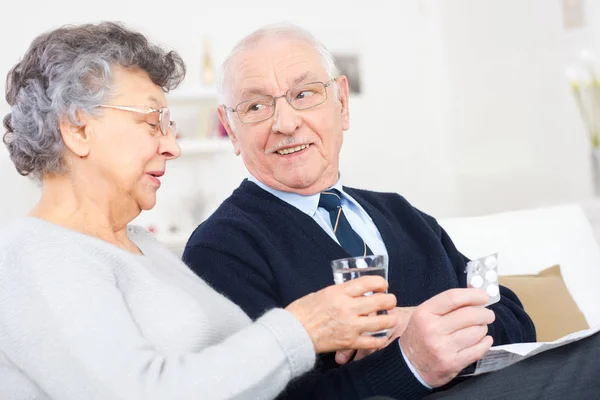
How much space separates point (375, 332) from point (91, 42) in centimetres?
75

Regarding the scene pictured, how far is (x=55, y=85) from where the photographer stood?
155 centimetres

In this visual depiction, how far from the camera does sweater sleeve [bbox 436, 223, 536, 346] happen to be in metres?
1.96

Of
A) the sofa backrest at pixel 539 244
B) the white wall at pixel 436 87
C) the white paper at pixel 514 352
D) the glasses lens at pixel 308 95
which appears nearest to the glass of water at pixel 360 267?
the white paper at pixel 514 352

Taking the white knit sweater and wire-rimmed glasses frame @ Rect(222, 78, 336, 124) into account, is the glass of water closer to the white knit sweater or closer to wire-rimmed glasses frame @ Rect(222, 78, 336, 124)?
the white knit sweater

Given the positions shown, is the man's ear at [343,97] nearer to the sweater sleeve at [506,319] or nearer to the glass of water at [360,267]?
the sweater sleeve at [506,319]

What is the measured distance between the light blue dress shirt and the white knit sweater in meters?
0.68

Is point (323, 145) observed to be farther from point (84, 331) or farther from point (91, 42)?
point (84, 331)

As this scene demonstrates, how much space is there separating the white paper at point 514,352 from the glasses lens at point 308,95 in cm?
85

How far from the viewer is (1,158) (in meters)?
5.39

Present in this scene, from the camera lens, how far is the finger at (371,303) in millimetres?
1399

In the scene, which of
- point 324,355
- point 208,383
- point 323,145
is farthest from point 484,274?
point 323,145

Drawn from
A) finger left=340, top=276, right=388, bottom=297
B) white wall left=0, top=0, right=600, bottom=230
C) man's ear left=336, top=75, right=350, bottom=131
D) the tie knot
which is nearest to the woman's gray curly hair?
finger left=340, top=276, right=388, bottom=297

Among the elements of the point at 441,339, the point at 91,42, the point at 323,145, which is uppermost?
the point at 91,42

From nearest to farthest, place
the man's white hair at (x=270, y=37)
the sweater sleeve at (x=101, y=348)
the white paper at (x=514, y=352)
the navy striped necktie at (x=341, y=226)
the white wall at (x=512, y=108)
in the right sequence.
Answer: the sweater sleeve at (x=101, y=348)
the white paper at (x=514, y=352)
the navy striped necktie at (x=341, y=226)
the man's white hair at (x=270, y=37)
the white wall at (x=512, y=108)
